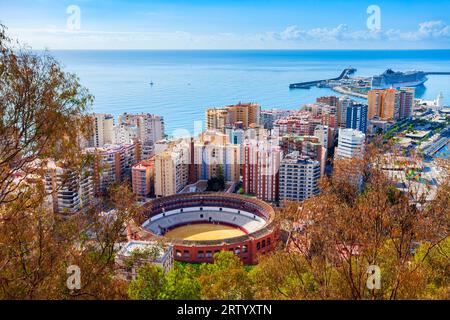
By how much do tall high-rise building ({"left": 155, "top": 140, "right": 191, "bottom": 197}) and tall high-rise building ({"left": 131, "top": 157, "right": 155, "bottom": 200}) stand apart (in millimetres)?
286

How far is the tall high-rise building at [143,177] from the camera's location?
422 inches

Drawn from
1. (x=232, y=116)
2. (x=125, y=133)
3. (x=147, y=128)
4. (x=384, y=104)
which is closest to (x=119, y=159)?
(x=125, y=133)

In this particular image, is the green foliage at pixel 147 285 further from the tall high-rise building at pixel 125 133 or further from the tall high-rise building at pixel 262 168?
the tall high-rise building at pixel 125 133

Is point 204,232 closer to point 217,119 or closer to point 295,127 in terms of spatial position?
point 217,119

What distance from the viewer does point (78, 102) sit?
2445 millimetres

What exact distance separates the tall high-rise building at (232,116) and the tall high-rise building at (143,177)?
13.8ft

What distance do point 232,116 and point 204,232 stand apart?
7.79 metres

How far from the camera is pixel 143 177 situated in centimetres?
1076

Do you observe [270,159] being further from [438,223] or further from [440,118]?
[440,118]

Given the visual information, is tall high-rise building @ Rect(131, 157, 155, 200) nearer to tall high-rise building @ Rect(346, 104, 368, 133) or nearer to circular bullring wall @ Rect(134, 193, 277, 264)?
circular bullring wall @ Rect(134, 193, 277, 264)

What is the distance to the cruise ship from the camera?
104 feet

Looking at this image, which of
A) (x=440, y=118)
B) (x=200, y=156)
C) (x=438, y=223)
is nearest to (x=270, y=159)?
(x=200, y=156)

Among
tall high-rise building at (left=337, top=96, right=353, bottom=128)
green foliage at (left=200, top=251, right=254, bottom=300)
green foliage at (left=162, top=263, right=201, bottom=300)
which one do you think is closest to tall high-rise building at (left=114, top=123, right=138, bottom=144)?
tall high-rise building at (left=337, top=96, right=353, bottom=128)

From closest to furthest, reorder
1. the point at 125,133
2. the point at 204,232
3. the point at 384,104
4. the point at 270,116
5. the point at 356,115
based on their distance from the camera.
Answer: the point at 204,232, the point at 125,133, the point at 356,115, the point at 270,116, the point at 384,104
